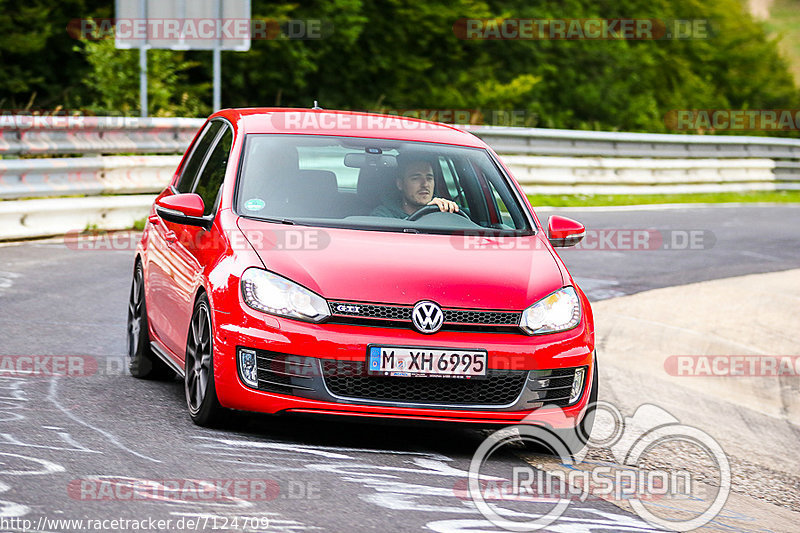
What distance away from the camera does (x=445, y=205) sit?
24.5ft

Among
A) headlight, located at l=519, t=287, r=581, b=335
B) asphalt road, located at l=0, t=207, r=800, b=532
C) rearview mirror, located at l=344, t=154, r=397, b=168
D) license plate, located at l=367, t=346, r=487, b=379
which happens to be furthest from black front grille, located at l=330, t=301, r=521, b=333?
rearview mirror, located at l=344, t=154, r=397, b=168

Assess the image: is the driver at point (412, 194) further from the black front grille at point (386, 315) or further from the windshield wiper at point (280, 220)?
the black front grille at point (386, 315)

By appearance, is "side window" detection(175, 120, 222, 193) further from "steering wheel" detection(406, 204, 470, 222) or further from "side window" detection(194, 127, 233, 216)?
"steering wheel" detection(406, 204, 470, 222)

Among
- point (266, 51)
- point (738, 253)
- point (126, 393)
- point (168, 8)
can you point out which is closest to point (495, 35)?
point (266, 51)

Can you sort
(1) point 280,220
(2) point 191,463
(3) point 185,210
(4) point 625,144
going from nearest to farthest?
(2) point 191,463
(1) point 280,220
(3) point 185,210
(4) point 625,144

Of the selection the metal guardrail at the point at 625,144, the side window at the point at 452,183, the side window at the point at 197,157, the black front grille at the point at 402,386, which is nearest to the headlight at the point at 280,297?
the black front grille at the point at 402,386

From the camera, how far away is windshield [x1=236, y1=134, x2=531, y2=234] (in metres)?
7.03

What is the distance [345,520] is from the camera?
4988 millimetres

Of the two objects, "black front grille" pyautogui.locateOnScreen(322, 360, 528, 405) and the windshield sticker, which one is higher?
the windshield sticker

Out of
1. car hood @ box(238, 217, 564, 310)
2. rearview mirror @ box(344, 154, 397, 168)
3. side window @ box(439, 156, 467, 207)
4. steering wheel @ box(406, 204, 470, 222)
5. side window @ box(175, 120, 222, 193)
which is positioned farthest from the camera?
side window @ box(175, 120, 222, 193)

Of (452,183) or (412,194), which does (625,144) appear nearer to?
(452,183)

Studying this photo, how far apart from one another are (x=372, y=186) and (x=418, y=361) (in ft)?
4.95

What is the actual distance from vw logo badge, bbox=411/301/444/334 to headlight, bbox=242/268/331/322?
0.39 metres

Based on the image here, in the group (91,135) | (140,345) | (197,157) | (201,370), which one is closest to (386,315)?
(201,370)
